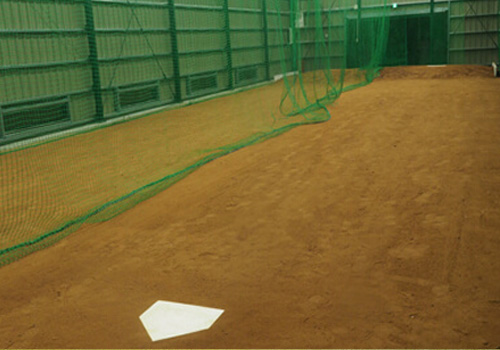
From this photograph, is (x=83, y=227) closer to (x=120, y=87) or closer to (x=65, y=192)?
(x=65, y=192)

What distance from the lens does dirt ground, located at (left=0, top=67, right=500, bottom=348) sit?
2.04 meters

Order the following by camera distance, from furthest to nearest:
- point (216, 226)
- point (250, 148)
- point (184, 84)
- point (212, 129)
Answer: point (184, 84)
point (212, 129)
point (250, 148)
point (216, 226)

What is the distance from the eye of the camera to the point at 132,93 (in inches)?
360

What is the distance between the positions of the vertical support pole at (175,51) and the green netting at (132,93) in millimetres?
21

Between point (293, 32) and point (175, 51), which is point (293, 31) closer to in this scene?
point (293, 32)

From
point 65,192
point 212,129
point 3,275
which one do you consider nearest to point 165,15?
point 212,129

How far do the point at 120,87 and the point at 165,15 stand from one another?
206cm

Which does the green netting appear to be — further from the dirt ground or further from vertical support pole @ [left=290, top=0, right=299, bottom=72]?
the dirt ground

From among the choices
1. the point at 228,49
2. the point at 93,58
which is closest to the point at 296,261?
the point at 93,58

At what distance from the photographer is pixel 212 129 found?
23.8 ft

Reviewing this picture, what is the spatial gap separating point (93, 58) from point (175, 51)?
2392mm

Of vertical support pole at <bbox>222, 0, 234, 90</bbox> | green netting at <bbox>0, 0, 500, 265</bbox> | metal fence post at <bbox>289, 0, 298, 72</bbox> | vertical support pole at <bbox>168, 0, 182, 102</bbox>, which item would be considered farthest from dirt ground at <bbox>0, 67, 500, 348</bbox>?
vertical support pole at <bbox>222, 0, 234, 90</bbox>

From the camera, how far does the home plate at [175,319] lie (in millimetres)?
2086

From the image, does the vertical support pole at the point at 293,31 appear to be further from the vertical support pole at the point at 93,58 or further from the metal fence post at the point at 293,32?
the vertical support pole at the point at 93,58
